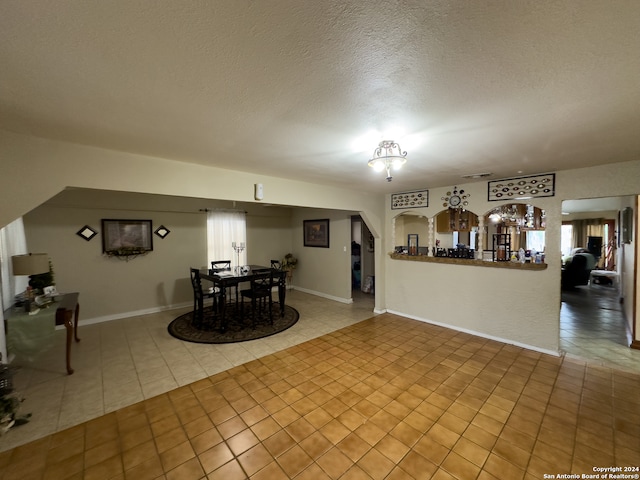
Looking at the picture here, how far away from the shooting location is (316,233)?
644 cm

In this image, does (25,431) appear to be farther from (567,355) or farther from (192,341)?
(567,355)

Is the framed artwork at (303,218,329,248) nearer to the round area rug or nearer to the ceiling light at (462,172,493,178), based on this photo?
the round area rug

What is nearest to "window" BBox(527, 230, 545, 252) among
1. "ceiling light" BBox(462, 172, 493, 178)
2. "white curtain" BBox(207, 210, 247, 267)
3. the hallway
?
the hallway

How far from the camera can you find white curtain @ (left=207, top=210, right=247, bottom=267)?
5.76 meters

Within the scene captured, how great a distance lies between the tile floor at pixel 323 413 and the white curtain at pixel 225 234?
253 cm

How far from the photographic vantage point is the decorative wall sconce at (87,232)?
14.3 feet

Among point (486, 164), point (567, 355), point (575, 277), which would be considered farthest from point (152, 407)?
point (575, 277)

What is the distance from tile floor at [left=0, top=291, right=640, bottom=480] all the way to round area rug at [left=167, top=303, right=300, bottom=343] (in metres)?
0.26

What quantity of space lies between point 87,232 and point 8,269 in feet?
4.50

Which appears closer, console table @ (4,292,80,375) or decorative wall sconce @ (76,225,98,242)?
console table @ (4,292,80,375)

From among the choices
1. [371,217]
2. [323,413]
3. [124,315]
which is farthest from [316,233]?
[323,413]

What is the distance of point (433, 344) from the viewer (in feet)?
11.9

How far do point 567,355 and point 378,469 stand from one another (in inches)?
125

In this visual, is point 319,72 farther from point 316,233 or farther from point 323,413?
point 316,233
